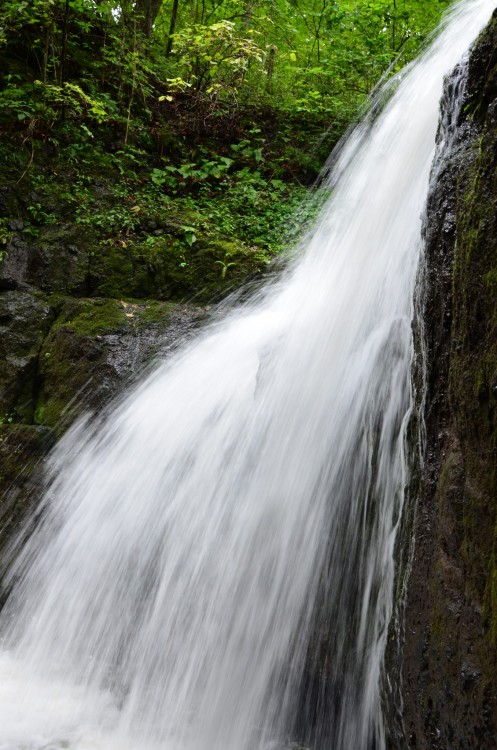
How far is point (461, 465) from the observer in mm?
1838

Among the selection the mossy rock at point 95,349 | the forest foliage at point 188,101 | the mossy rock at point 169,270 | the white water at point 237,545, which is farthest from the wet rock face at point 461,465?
the forest foliage at point 188,101

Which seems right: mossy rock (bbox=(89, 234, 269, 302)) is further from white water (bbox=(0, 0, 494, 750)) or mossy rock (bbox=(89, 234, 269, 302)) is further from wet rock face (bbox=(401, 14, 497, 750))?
wet rock face (bbox=(401, 14, 497, 750))

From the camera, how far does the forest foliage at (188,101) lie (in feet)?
20.7

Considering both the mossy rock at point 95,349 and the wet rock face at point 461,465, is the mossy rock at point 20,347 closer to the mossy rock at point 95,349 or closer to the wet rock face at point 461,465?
the mossy rock at point 95,349

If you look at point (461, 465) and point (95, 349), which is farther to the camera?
point (95, 349)

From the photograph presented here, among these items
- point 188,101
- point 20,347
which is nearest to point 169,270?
point 20,347

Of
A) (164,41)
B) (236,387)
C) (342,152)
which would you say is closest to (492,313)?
(236,387)

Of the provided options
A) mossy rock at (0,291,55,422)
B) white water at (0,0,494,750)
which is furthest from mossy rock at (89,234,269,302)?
white water at (0,0,494,750)

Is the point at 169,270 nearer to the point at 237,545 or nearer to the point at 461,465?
the point at 237,545

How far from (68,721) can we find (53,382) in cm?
274

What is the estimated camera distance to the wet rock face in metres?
1.63

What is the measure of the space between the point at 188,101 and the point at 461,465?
758 cm

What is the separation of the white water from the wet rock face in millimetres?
398

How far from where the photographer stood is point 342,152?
22.8 feet
